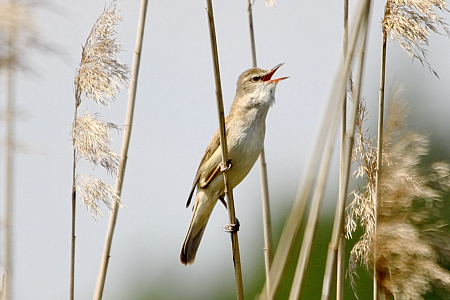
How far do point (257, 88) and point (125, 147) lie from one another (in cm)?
132

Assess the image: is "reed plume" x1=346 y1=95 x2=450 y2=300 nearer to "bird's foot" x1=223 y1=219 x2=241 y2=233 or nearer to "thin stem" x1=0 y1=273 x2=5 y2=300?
"bird's foot" x1=223 y1=219 x2=241 y2=233

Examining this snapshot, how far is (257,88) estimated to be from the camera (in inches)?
148

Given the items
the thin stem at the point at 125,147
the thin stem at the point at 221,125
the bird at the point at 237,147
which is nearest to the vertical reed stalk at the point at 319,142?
the thin stem at the point at 221,125

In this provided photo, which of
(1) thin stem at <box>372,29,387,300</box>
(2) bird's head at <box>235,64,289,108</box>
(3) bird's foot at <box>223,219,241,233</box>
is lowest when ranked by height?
(3) bird's foot at <box>223,219,241,233</box>

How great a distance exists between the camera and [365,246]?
266cm

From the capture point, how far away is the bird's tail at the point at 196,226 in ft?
12.6

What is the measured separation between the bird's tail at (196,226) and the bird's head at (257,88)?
721 millimetres

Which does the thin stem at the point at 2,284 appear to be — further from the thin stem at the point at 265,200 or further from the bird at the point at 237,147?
the bird at the point at 237,147

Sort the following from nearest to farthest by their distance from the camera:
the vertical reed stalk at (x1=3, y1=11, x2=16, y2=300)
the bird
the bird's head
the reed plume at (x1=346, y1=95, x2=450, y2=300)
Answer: the vertical reed stalk at (x1=3, y1=11, x2=16, y2=300)
the reed plume at (x1=346, y1=95, x2=450, y2=300)
the bird
the bird's head

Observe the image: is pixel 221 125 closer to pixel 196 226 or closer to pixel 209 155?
pixel 209 155

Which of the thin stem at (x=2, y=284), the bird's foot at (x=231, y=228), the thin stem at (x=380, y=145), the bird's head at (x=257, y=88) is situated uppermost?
the bird's head at (x=257, y=88)

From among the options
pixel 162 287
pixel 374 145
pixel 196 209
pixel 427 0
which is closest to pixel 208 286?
pixel 162 287

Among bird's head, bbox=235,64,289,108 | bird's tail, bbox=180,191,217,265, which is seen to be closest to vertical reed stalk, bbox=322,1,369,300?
bird's head, bbox=235,64,289,108

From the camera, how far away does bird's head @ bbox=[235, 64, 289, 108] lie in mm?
3699
